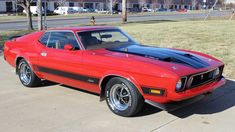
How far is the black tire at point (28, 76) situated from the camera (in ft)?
23.5

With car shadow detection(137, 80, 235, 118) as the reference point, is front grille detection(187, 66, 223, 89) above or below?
above

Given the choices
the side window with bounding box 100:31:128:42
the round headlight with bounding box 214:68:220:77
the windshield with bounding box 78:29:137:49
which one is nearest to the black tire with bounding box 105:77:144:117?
the windshield with bounding box 78:29:137:49

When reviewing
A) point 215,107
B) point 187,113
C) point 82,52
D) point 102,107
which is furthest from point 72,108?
point 215,107

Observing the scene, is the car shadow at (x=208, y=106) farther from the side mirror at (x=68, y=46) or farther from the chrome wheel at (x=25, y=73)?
the chrome wheel at (x=25, y=73)

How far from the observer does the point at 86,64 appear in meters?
5.75

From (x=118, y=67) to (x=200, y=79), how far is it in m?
1.25

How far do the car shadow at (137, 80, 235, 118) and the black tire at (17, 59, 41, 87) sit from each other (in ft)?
8.73

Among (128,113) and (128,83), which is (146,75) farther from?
(128,113)

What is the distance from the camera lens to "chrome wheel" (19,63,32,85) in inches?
289

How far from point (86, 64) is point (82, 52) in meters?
0.25

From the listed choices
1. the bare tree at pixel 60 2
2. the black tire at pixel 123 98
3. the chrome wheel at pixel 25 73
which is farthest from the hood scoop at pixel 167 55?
the bare tree at pixel 60 2

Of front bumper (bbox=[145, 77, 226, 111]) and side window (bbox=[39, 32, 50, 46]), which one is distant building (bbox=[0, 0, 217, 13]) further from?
front bumper (bbox=[145, 77, 226, 111])

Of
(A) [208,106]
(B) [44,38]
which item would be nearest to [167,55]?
(A) [208,106]

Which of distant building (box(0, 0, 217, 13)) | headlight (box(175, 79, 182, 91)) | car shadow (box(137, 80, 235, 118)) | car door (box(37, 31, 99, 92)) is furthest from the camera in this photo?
distant building (box(0, 0, 217, 13))
